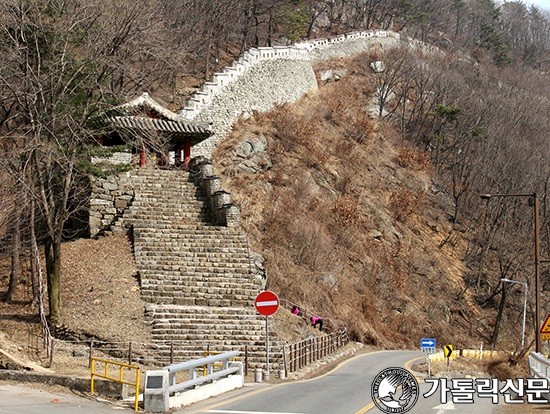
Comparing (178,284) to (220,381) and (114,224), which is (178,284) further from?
(220,381)

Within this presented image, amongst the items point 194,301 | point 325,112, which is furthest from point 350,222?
point 194,301

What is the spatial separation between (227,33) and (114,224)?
41.1m

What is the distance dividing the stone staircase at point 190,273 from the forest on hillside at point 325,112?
3.27 metres

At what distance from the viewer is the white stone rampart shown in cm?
3962

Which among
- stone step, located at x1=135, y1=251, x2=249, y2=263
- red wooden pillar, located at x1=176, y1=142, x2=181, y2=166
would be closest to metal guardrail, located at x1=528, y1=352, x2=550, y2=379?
stone step, located at x1=135, y1=251, x2=249, y2=263

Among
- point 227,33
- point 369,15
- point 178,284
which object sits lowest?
point 178,284

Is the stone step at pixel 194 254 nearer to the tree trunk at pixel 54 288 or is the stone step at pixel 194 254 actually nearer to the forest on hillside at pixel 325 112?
the forest on hillside at pixel 325 112

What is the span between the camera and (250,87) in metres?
44.7

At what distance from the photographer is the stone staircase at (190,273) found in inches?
718

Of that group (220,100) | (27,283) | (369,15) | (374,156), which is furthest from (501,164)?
(369,15)

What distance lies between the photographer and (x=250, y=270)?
22766 millimetres

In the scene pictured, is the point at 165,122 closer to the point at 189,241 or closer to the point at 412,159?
the point at 189,241

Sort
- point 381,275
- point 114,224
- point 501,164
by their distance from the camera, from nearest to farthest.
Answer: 1. point 114,224
2. point 381,275
3. point 501,164

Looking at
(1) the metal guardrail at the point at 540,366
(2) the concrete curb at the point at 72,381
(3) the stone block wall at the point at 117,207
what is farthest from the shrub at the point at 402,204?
(2) the concrete curb at the point at 72,381
